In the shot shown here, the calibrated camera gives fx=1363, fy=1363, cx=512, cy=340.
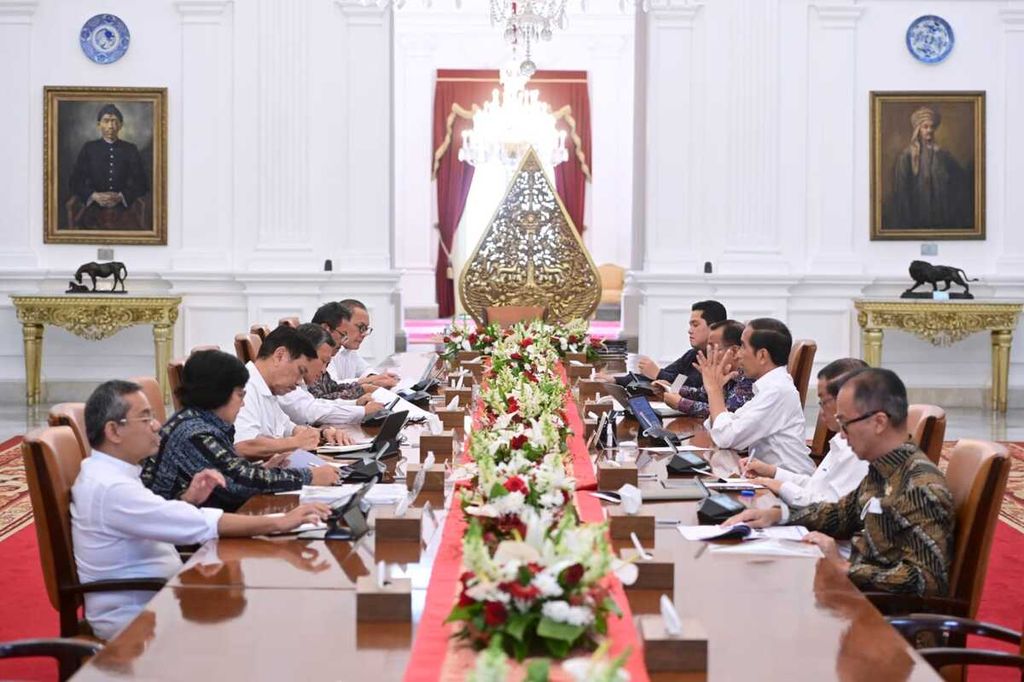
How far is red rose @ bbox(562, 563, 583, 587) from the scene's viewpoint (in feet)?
7.48

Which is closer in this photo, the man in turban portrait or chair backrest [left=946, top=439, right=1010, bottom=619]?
chair backrest [left=946, top=439, right=1010, bottom=619]

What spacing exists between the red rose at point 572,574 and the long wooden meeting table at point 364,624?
9.9 inches

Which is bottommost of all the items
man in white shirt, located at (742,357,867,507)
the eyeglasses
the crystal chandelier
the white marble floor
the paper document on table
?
the white marble floor

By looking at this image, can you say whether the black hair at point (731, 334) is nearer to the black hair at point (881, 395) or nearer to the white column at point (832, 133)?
the black hair at point (881, 395)

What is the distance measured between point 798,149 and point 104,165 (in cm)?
600

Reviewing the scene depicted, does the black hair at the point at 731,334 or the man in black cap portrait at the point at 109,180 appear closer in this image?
the black hair at the point at 731,334

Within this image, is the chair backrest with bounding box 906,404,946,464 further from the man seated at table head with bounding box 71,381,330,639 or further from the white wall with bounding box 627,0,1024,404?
the white wall with bounding box 627,0,1024,404

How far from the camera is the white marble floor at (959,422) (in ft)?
33.2

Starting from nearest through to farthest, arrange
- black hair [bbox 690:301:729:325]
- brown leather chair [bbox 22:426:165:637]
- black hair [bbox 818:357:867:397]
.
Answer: brown leather chair [bbox 22:426:165:637] → black hair [bbox 818:357:867:397] → black hair [bbox 690:301:729:325]

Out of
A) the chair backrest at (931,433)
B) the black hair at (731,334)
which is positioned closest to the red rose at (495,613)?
the chair backrest at (931,433)

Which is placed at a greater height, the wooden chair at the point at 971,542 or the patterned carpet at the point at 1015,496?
the wooden chair at the point at 971,542

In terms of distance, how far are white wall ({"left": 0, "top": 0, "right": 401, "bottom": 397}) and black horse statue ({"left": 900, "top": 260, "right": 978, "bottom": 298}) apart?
4374 millimetres

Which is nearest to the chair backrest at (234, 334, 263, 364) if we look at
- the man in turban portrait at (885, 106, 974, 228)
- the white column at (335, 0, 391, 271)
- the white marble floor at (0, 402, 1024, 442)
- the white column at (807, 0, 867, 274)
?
the white marble floor at (0, 402, 1024, 442)

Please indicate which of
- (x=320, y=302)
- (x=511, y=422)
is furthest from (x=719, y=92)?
(x=511, y=422)
